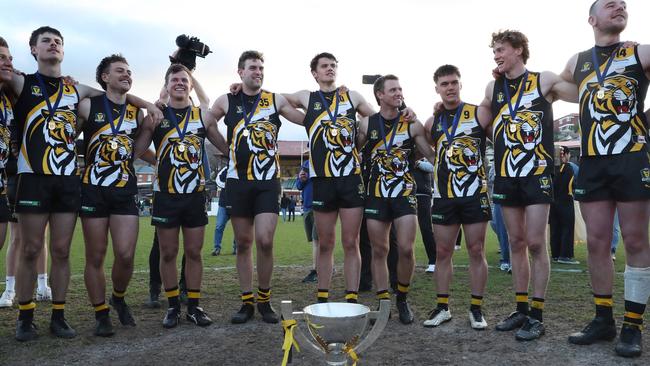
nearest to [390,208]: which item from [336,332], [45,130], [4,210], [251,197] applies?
[251,197]

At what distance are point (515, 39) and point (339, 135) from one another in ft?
6.70

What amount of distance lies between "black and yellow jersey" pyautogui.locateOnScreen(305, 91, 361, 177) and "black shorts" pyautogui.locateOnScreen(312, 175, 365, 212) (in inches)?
2.6

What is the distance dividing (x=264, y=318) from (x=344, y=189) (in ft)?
5.36

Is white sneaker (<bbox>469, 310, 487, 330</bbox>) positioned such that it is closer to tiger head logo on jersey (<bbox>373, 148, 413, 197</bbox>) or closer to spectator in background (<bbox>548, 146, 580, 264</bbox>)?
tiger head logo on jersey (<bbox>373, 148, 413, 197</bbox>)

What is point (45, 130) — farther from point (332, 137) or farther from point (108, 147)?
point (332, 137)

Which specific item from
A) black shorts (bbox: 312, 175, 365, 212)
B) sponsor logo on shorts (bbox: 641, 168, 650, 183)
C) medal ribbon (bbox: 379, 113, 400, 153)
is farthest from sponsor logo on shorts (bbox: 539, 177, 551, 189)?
black shorts (bbox: 312, 175, 365, 212)

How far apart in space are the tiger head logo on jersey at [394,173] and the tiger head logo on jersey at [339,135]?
38 cm

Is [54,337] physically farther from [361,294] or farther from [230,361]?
[361,294]

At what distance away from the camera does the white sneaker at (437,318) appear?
5133 millimetres

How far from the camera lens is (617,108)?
171 inches

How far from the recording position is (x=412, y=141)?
5652 millimetres

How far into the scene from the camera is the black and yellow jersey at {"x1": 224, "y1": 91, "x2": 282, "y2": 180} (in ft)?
18.1

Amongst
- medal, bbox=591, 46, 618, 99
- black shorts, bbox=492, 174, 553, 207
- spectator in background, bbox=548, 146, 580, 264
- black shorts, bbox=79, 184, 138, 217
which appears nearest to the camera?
medal, bbox=591, 46, 618, 99

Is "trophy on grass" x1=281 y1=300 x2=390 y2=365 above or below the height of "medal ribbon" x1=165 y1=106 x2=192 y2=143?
below
